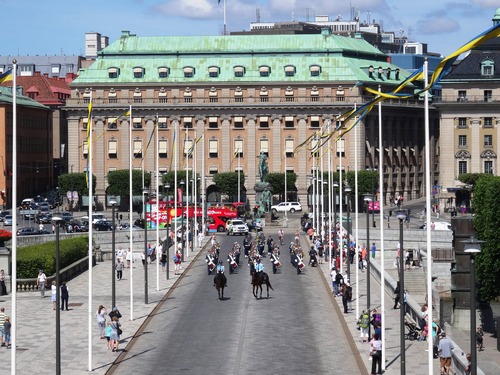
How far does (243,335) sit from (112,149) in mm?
106982

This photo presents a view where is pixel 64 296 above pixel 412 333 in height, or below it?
above

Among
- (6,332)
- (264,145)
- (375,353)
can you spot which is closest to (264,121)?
(264,145)

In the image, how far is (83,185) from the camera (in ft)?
515

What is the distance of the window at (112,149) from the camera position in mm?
162000

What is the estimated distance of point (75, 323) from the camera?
6019 cm

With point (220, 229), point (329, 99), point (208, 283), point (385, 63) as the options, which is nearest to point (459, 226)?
point (208, 283)

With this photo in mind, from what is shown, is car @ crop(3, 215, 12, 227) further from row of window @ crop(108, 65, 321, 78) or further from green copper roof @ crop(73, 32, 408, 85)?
row of window @ crop(108, 65, 321, 78)

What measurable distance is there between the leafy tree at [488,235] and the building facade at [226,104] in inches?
3405

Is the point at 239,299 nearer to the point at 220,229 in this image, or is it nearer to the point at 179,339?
the point at 179,339

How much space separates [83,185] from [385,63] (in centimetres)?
3985

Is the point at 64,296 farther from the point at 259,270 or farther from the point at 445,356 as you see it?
the point at 445,356

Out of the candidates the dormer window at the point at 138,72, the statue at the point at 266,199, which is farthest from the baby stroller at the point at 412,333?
the dormer window at the point at 138,72

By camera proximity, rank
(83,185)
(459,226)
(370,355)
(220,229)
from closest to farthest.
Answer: (370,355)
(459,226)
(220,229)
(83,185)

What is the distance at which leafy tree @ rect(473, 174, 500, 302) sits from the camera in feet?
223
